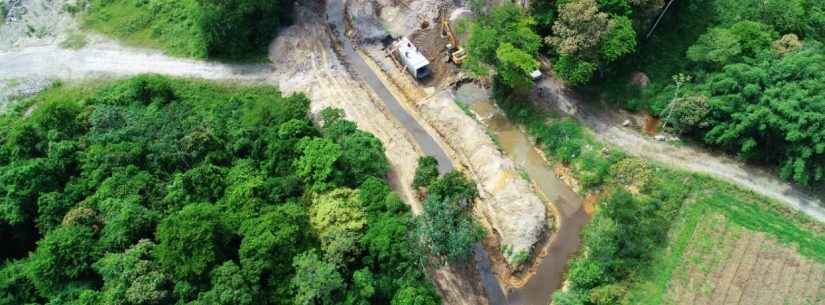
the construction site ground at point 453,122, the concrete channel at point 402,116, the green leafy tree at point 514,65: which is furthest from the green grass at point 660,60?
the concrete channel at point 402,116

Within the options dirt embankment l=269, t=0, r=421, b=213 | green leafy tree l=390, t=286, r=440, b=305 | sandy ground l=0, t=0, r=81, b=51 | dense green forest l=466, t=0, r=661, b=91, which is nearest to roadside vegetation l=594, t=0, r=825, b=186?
dense green forest l=466, t=0, r=661, b=91

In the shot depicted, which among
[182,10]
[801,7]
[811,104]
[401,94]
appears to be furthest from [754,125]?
[182,10]

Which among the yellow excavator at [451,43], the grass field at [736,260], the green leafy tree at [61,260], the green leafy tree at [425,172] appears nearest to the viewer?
the green leafy tree at [61,260]

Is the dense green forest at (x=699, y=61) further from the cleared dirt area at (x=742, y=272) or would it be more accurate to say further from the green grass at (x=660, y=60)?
the cleared dirt area at (x=742, y=272)

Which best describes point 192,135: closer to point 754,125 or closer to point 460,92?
point 460,92

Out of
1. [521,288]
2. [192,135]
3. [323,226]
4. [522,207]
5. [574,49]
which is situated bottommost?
[521,288]

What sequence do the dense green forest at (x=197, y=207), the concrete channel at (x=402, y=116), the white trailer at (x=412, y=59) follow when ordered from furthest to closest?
the white trailer at (x=412, y=59)
the concrete channel at (x=402, y=116)
the dense green forest at (x=197, y=207)
